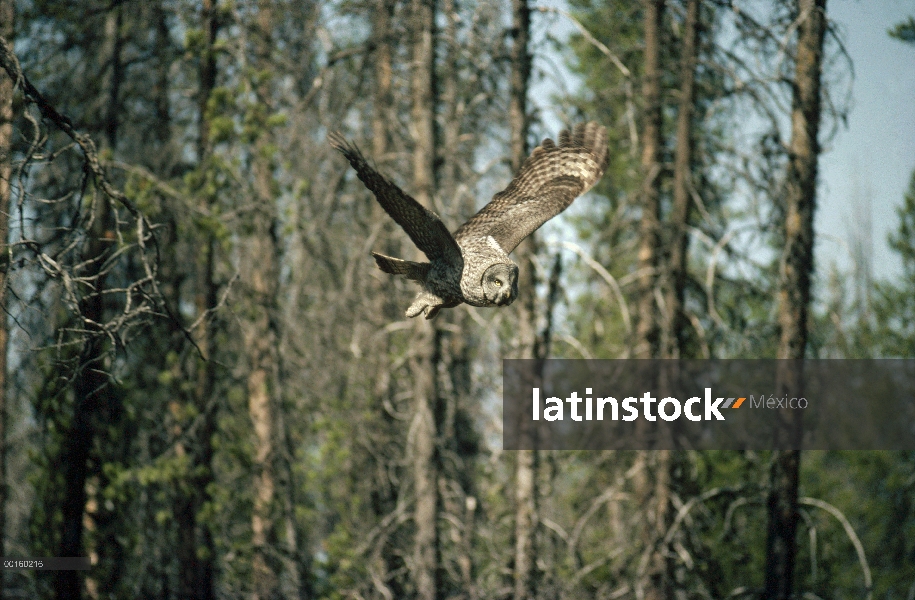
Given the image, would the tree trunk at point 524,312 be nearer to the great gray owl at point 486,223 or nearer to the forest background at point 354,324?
the forest background at point 354,324

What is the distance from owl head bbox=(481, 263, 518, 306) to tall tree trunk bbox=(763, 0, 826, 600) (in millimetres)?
4619

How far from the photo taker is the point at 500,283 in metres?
4.77

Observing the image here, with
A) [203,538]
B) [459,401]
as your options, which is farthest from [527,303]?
[203,538]

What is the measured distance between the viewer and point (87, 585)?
10570 mm

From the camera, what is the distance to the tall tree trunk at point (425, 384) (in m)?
9.02

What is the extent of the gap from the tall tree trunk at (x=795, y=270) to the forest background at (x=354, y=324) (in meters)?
0.03

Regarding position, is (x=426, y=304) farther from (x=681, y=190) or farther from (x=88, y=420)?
(x=681, y=190)

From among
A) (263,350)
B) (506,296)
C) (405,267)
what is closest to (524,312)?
(263,350)

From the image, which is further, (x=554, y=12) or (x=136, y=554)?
(x=136, y=554)

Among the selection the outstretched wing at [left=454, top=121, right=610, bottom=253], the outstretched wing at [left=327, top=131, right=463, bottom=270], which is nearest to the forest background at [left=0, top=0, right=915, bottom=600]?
the outstretched wing at [left=454, top=121, right=610, bottom=253]

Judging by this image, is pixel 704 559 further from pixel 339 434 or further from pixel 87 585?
pixel 87 585

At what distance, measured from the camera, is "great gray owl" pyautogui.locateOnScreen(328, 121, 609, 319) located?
470cm

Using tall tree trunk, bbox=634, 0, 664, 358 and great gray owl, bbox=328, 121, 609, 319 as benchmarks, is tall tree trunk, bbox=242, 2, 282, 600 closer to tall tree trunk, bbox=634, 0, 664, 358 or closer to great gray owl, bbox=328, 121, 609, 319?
great gray owl, bbox=328, 121, 609, 319

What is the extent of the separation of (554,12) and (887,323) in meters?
14.0
